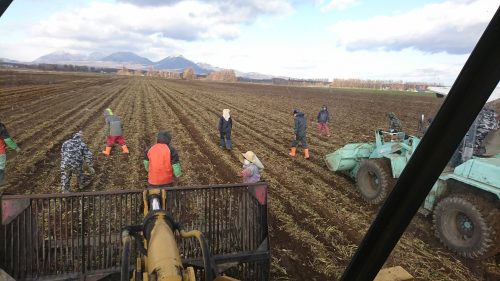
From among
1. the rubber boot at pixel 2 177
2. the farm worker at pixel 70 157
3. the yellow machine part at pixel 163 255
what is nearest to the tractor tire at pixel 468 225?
the yellow machine part at pixel 163 255

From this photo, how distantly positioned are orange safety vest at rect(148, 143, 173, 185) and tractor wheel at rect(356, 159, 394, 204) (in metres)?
3.83

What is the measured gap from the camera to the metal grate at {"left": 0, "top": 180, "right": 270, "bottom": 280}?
10.9 ft

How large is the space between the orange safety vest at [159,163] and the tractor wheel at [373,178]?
3.83 metres

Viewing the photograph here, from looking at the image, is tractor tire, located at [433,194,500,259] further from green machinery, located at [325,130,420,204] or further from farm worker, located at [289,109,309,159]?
farm worker, located at [289,109,309,159]

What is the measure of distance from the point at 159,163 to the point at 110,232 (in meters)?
1.83

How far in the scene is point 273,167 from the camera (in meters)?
10.1

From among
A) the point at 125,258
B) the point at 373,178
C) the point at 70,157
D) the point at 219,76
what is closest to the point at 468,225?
the point at 373,178

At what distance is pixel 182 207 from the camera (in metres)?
3.78

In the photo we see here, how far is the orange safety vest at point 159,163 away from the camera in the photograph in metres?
5.36

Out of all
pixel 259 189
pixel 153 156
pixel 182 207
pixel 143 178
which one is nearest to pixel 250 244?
pixel 259 189

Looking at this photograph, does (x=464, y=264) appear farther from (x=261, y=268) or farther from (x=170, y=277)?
(x=170, y=277)

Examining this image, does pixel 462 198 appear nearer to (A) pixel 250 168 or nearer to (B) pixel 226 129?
(A) pixel 250 168

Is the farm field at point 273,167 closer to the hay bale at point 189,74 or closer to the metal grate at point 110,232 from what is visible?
the metal grate at point 110,232

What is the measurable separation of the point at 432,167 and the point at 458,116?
0.12 meters
